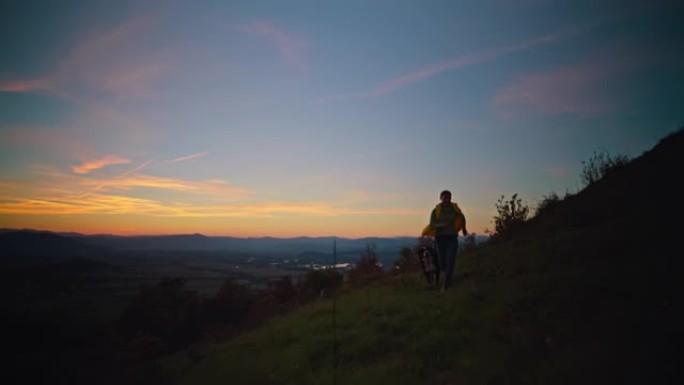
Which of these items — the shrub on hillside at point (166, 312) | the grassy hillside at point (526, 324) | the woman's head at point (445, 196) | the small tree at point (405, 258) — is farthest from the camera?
the shrub on hillside at point (166, 312)

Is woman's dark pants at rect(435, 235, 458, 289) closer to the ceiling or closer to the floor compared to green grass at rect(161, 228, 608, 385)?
closer to the ceiling

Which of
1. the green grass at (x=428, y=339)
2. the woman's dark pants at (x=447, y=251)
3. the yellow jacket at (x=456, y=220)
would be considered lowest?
the green grass at (x=428, y=339)

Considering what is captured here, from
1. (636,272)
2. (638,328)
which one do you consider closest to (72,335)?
(638,328)

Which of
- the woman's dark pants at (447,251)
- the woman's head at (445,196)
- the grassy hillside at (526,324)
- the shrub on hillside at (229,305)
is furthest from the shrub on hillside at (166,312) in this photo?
the woman's head at (445,196)

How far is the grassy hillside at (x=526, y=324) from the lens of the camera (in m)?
5.76

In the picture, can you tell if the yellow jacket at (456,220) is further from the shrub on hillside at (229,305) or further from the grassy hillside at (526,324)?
the shrub on hillside at (229,305)

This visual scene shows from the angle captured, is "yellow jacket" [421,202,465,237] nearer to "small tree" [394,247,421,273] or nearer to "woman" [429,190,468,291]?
"woman" [429,190,468,291]

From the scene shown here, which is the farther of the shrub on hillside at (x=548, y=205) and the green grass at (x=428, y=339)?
the shrub on hillside at (x=548, y=205)

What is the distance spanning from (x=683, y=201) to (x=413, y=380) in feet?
35.7

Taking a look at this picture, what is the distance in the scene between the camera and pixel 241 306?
71500mm

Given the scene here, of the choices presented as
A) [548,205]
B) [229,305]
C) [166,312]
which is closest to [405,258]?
[548,205]

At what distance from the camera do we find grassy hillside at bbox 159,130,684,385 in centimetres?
576

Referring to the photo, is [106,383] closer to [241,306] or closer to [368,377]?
[368,377]

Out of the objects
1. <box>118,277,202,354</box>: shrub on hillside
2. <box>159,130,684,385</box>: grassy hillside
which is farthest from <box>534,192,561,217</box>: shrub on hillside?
<box>118,277,202,354</box>: shrub on hillside
